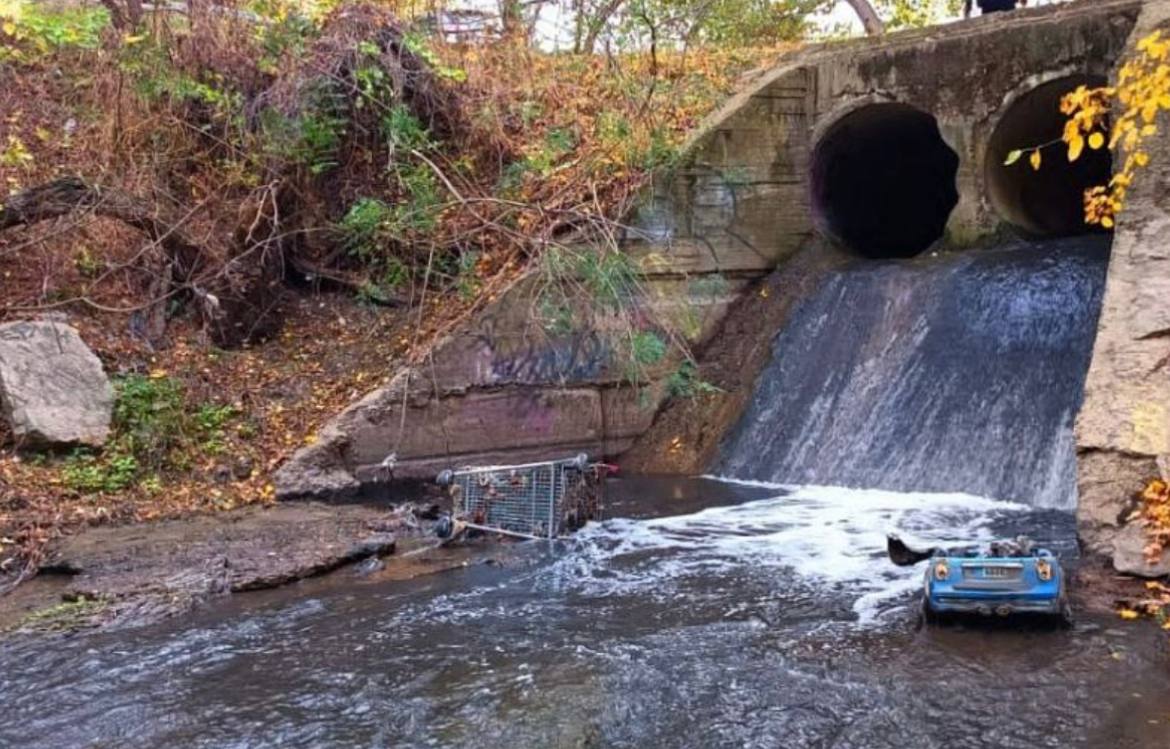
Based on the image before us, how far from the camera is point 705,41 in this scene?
17.3 metres

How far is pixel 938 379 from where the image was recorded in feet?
34.7

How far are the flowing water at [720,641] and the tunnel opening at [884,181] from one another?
380cm

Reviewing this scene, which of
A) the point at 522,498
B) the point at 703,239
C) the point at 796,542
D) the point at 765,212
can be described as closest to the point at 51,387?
the point at 522,498

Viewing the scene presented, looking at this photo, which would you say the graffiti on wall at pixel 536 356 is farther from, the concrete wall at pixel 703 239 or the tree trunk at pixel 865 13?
the tree trunk at pixel 865 13

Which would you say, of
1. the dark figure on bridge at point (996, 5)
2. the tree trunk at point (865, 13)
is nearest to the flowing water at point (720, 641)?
the dark figure on bridge at point (996, 5)

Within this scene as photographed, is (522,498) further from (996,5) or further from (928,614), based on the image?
(996,5)

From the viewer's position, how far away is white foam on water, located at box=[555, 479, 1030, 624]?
7090 mm

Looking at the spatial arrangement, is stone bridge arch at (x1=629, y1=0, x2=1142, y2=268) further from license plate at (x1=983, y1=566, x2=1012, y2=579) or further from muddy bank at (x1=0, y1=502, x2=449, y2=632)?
license plate at (x1=983, y1=566, x2=1012, y2=579)

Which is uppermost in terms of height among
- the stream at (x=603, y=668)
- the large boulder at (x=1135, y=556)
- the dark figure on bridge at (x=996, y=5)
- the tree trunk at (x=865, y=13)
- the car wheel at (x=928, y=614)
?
the tree trunk at (x=865, y=13)

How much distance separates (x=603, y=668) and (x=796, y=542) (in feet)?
9.75

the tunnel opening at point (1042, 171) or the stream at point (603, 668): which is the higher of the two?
the tunnel opening at point (1042, 171)

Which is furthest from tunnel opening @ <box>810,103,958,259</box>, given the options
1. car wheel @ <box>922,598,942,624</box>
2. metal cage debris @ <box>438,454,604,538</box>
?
car wheel @ <box>922,598,942,624</box>

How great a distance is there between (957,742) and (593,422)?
7.58 metres

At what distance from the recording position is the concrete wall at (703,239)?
10.8m
